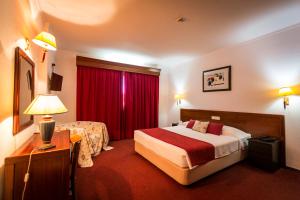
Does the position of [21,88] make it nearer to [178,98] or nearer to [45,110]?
[45,110]

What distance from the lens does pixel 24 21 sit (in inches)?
62.2

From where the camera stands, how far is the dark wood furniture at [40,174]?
3.65ft

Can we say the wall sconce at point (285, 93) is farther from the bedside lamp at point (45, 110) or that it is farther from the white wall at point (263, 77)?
the bedside lamp at point (45, 110)

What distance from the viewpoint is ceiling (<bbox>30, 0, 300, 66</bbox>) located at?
2010 mm

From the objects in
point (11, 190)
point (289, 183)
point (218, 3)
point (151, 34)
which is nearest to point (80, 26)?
point (151, 34)

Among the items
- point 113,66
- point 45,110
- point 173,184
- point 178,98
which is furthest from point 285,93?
point 113,66

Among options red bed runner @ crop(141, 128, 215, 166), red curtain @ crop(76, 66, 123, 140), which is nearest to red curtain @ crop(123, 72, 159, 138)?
red curtain @ crop(76, 66, 123, 140)

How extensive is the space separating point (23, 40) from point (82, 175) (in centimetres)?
215

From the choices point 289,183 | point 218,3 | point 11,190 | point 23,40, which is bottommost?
point 289,183

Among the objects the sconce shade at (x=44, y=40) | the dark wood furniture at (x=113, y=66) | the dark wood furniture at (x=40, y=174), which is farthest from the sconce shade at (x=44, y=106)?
the dark wood furniture at (x=113, y=66)

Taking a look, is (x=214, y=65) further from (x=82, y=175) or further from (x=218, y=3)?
(x=82, y=175)

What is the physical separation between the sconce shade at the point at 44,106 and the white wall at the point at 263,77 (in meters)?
3.58

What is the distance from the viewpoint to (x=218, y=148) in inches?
97.5

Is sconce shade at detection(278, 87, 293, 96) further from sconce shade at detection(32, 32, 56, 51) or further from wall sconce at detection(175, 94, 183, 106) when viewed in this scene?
sconce shade at detection(32, 32, 56, 51)
